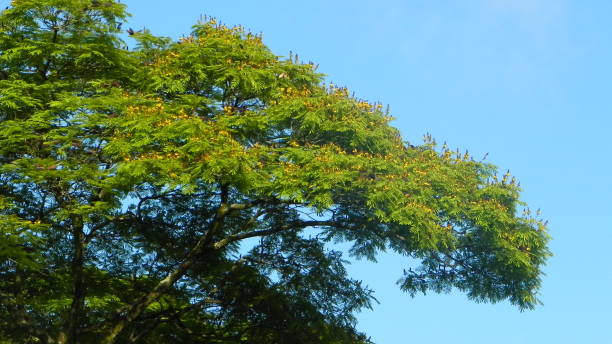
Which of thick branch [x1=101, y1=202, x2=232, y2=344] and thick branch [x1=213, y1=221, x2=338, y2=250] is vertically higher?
thick branch [x1=213, y1=221, x2=338, y2=250]

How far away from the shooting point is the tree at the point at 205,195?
2194 centimetres

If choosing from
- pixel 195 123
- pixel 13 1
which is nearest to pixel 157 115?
pixel 195 123

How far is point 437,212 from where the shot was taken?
2334 cm

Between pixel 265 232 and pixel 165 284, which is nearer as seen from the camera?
pixel 165 284

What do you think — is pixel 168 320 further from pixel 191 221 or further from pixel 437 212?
pixel 437 212

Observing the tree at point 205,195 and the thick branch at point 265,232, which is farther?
the thick branch at point 265,232

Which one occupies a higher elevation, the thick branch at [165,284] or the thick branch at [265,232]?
the thick branch at [265,232]

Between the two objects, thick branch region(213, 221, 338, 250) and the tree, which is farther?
thick branch region(213, 221, 338, 250)

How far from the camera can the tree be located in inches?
864

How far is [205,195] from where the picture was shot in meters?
26.1

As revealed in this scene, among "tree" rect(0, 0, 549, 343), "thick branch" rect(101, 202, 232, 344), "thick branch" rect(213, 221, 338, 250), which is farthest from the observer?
"thick branch" rect(213, 221, 338, 250)

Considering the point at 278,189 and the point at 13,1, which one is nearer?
the point at 278,189

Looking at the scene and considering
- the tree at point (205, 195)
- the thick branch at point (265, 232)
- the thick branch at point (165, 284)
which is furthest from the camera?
the thick branch at point (265, 232)

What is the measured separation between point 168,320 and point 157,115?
21.7 feet
